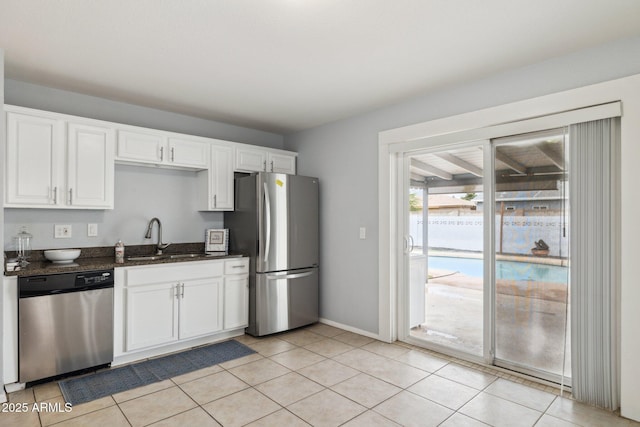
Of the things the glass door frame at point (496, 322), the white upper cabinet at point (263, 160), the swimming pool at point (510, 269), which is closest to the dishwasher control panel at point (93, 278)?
the white upper cabinet at point (263, 160)

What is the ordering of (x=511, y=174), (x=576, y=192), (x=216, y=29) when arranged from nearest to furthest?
(x=216, y=29) → (x=576, y=192) → (x=511, y=174)

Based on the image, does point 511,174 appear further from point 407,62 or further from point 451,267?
point 407,62

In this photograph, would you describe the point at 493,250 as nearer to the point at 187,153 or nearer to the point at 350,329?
the point at 350,329

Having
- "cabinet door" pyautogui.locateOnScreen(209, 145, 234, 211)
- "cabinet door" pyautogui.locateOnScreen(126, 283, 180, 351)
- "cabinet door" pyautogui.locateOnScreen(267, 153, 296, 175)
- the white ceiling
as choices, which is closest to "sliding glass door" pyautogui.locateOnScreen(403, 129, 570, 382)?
the white ceiling

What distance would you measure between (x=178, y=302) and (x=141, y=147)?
4.99 ft

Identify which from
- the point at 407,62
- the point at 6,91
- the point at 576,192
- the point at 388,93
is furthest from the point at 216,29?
the point at 576,192

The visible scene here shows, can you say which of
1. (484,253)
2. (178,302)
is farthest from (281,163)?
(484,253)

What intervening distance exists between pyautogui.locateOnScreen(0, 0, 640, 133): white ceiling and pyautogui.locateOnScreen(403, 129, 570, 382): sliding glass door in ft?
2.36

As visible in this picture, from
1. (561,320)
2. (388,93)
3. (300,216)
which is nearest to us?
(561,320)

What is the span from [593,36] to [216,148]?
336 centimetres

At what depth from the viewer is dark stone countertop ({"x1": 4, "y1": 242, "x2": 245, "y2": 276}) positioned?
9.16 ft

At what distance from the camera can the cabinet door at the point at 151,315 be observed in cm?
318

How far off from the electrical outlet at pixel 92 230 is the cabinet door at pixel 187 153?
0.93m

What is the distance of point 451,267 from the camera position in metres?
3.42
